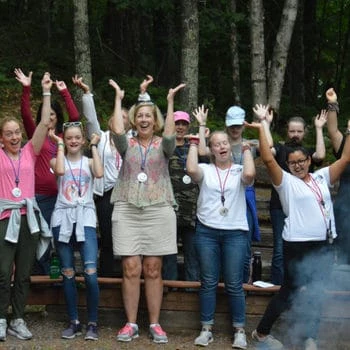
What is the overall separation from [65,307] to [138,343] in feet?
3.42

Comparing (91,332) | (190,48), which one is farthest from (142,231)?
(190,48)

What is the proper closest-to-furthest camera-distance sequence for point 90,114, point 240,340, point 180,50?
point 240,340 → point 90,114 → point 180,50

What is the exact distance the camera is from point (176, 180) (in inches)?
316

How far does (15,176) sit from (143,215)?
1217mm

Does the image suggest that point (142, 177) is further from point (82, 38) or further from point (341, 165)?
point (82, 38)

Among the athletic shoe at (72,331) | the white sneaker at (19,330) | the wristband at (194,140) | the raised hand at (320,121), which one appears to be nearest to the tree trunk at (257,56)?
the raised hand at (320,121)

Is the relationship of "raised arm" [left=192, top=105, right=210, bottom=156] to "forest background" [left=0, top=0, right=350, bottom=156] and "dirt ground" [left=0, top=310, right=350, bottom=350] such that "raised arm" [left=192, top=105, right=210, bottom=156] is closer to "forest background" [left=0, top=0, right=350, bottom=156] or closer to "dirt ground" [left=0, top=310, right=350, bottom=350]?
"dirt ground" [left=0, top=310, right=350, bottom=350]

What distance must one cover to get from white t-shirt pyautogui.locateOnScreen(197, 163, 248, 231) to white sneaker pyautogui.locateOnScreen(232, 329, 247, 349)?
98cm

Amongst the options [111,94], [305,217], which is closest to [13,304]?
[305,217]

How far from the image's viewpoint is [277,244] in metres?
8.12

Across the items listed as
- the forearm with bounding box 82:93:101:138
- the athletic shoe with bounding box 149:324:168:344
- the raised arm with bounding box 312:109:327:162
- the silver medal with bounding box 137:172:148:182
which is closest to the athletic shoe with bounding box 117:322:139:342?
the athletic shoe with bounding box 149:324:168:344

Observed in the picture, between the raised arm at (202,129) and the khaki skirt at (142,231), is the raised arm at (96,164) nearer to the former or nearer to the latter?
the khaki skirt at (142,231)

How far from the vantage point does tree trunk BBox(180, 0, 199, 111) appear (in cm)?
1292

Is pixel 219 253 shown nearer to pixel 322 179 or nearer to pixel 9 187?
pixel 322 179
